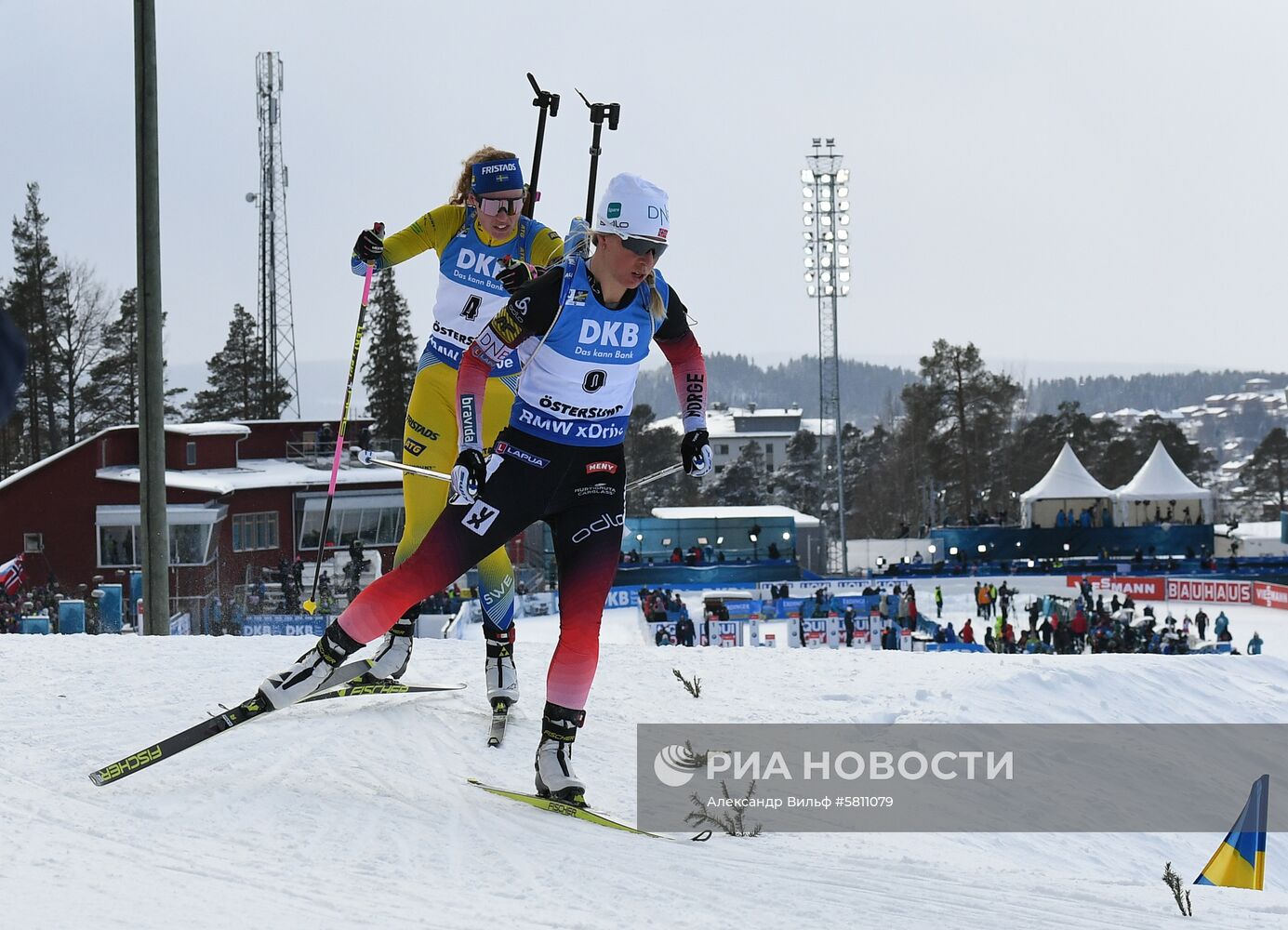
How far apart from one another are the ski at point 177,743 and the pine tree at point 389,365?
145 ft

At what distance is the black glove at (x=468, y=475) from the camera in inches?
168

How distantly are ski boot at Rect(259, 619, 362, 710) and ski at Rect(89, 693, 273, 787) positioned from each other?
0.16 feet

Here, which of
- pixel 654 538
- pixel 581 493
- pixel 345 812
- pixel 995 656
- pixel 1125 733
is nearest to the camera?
pixel 345 812

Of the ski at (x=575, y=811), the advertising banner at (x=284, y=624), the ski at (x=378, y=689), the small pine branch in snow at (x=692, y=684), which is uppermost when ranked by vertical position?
the ski at (x=378, y=689)

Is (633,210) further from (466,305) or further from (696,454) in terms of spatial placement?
(466,305)

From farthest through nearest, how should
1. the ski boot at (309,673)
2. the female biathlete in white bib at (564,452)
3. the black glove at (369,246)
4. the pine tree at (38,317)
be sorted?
the pine tree at (38,317)
the black glove at (369,246)
the ski boot at (309,673)
the female biathlete in white bib at (564,452)

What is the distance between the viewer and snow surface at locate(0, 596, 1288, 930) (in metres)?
3.19

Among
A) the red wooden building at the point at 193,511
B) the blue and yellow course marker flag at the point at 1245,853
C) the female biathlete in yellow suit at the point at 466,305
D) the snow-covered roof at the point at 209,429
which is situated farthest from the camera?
the snow-covered roof at the point at 209,429

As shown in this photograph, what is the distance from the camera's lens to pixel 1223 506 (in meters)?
93.9

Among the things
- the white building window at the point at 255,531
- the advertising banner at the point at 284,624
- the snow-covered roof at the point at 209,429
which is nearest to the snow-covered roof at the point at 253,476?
the white building window at the point at 255,531

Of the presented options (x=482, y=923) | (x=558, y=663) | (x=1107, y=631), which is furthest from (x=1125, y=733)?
Answer: (x=1107, y=631)

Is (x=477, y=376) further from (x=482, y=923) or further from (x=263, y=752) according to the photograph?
(x=482, y=923)

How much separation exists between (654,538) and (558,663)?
37.2 meters

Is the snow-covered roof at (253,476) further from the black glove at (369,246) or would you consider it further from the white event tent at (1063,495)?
the black glove at (369,246)
